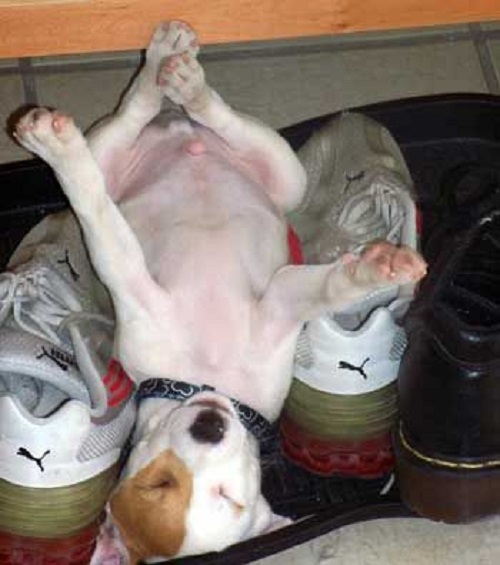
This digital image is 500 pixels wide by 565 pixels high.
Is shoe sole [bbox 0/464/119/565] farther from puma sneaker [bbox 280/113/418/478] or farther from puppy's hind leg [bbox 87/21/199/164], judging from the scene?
puppy's hind leg [bbox 87/21/199/164]

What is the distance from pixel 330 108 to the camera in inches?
74.5

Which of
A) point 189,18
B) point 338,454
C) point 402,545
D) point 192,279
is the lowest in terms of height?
point 402,545

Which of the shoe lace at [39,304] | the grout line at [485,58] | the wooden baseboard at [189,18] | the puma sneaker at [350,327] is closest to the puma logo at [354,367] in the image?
the puma sneaker at [350,327]

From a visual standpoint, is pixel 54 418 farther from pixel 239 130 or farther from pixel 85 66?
pixel 85 66

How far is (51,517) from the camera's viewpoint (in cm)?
134

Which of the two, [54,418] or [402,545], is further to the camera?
[402,545]

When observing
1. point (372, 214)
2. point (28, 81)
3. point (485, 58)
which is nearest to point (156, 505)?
point (372, 214)

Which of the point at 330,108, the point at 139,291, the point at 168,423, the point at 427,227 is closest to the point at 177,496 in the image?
the point at 168,423

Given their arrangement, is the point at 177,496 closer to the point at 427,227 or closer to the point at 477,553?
the point at 477,553

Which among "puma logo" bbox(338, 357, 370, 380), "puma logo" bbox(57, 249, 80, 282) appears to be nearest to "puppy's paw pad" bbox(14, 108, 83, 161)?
"puma logo" bbox(57, 249, 80, 282)

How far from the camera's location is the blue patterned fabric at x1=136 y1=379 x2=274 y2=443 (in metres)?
1.32

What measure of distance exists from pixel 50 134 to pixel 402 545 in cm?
58

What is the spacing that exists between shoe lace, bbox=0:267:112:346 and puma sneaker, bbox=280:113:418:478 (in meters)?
0.22

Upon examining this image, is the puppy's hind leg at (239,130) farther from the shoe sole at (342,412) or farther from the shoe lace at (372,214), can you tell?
the shoe sole at (342,412)
